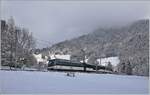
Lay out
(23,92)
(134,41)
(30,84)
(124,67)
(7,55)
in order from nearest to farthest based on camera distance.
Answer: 1. (23,92)
2. (30,84)
3. (7,55)
4. (124,67)
5. (134,41)

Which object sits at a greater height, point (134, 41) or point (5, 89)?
point (134, 41)

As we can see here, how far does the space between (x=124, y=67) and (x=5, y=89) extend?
115ft

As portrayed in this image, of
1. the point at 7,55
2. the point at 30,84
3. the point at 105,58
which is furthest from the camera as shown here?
the point at 105,58

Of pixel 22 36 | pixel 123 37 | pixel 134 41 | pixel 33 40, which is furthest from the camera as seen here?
pixel 123 37

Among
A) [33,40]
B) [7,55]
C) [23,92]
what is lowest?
[23,92]

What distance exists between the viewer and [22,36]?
1336 inches

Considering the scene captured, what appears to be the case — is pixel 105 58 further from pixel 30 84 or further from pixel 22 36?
pixel 30 84

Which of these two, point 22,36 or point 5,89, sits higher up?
point 22,36

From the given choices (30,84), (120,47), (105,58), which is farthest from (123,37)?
(30,84)

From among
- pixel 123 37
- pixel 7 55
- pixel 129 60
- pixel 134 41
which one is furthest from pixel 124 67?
pixel 7 55

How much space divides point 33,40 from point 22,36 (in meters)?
2.70

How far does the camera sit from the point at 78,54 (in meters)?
49.0

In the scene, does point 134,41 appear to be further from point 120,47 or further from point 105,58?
point 105,58

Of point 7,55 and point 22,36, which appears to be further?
point 22,36
